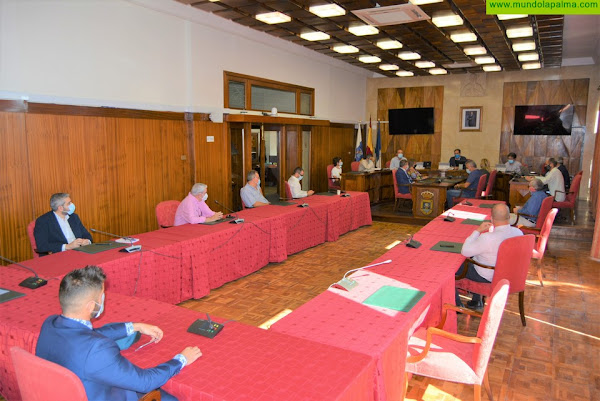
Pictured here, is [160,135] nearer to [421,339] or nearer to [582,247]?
[421,339]

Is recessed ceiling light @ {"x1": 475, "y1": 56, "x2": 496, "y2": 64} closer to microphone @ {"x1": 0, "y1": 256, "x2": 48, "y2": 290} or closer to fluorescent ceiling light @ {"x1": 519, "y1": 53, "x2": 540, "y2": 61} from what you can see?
fluorescent ceiling light @ {"x1": 519, "y1": 53, "x2": 540, "y2": 61}

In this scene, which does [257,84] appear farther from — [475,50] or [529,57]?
[529,57]

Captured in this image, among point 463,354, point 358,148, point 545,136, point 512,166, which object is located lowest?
point 463,354

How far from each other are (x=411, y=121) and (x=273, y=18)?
7932 millimetres

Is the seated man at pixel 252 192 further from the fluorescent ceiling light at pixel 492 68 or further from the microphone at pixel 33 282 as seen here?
the fluorescent ceiling light at pixel 492 68

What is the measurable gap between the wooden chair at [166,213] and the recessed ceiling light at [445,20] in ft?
17.1

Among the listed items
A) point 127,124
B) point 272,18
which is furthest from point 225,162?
point 272,18

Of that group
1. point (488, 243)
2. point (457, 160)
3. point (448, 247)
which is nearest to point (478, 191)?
point (457, 160)

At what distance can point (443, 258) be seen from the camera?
3816 millimetres

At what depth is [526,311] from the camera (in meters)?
4.61

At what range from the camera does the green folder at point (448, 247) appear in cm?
406

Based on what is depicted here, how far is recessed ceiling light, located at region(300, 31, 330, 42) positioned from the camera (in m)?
8.49

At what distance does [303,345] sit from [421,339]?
1.06 m

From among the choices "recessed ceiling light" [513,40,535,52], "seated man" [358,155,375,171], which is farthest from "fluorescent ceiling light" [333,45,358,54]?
"recessed ceiling light" [513,40,535,52]
